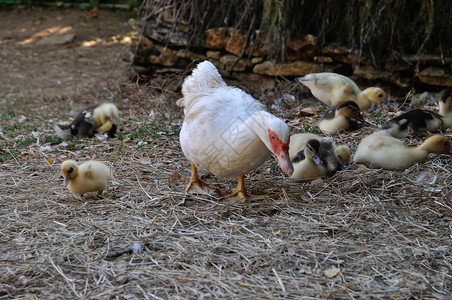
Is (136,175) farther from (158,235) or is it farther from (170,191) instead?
(158,235)

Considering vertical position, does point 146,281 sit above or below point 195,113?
below

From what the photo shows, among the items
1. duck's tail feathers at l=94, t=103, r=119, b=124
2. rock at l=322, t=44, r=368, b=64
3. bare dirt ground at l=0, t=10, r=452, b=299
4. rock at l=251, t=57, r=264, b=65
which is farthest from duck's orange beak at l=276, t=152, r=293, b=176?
rock at l=251, t=57, r=264, b=65

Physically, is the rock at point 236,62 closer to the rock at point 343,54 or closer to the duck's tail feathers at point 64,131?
the rock at point 343,54

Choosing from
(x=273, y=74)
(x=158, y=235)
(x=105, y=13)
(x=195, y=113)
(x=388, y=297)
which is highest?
(x=195, y=113)

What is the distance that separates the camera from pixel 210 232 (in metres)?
3.06

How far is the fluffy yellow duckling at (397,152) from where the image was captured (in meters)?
3.93

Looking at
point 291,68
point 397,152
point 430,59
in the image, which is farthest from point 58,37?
point 397,152

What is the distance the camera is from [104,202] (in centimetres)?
357

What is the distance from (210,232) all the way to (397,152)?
1.72 meters

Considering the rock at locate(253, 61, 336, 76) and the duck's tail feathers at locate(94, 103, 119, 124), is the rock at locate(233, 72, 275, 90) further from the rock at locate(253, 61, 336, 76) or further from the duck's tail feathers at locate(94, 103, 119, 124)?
the duck's tail feathers at locate(94, 103, 119, 124)

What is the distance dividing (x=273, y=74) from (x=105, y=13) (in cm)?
647

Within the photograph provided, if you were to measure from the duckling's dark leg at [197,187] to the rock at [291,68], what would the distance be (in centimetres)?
371

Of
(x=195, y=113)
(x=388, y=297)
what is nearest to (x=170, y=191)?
(x=195, y=113)

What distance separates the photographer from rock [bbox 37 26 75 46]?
1063 cm
